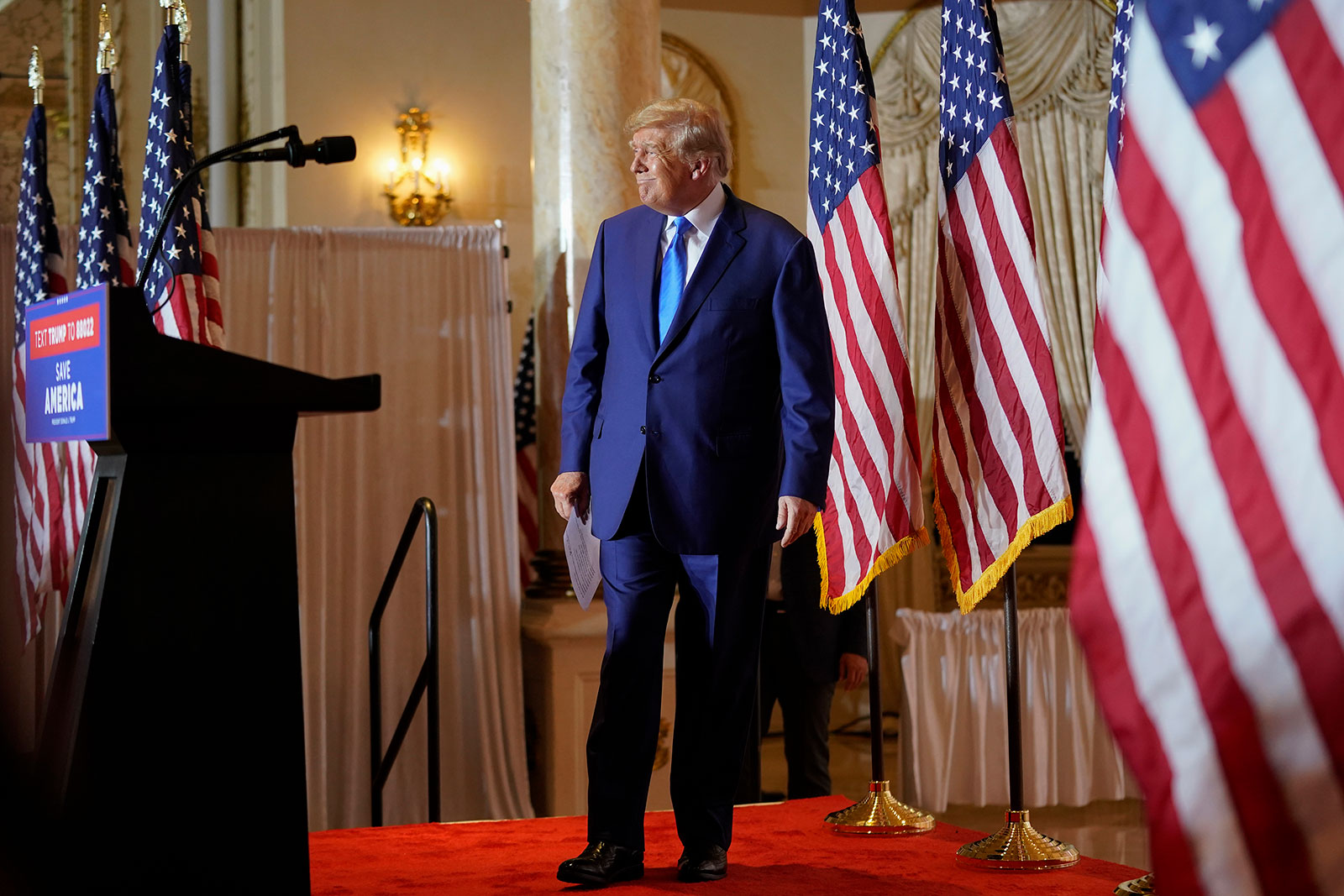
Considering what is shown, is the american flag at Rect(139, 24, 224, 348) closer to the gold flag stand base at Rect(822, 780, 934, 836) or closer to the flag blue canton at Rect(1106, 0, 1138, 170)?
the gold flag stand base at Rect(822, 780, 934, 836)

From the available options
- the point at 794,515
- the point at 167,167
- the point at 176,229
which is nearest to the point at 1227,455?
the point at 794,515

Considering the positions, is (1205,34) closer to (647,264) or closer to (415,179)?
(647,264)

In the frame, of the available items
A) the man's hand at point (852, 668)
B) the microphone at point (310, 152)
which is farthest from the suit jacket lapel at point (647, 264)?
the man's hand at point (852, 668)

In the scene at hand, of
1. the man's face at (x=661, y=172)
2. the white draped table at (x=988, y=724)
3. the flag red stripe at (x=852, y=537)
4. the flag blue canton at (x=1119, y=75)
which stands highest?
the flag blue canton at (x=1119, y=75)

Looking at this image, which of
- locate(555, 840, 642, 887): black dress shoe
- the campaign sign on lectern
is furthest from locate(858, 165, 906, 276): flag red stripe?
the campaign sign on lectern

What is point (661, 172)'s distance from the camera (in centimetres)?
291

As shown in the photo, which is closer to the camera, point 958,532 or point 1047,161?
point 958,532

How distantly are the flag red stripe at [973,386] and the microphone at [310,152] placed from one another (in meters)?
1.66

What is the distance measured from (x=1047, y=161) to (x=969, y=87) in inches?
198

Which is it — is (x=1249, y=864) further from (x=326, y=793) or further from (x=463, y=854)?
(x=326, y=793)

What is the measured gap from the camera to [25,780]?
225 centimetres

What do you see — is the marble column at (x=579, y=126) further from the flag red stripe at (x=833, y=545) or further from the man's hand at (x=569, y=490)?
the man's hand at (x=569, y=490)

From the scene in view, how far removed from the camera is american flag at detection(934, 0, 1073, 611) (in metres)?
3.60

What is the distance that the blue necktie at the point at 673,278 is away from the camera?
3.02 meters
